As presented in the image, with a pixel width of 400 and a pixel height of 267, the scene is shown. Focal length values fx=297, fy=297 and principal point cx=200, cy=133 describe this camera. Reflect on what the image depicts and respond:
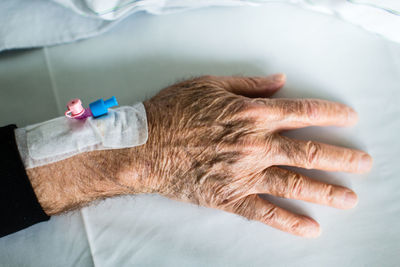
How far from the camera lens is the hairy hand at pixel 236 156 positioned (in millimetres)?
972

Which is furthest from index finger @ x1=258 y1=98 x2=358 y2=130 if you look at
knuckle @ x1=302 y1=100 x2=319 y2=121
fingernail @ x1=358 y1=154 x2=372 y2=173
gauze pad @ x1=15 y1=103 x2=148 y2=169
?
gauze pad @ x1=15 y1=103 x2=148 y2=169

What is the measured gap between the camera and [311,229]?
993mm

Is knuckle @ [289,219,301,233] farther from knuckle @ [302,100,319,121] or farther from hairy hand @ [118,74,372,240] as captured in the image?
knuckle @ [302,100,319,121]

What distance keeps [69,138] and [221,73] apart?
0.59 meters

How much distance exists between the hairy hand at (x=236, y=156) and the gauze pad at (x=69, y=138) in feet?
0.28

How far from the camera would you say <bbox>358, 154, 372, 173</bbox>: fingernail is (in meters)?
1.01

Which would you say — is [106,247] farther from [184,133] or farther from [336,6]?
[336,6]

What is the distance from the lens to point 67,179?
36.8 inches

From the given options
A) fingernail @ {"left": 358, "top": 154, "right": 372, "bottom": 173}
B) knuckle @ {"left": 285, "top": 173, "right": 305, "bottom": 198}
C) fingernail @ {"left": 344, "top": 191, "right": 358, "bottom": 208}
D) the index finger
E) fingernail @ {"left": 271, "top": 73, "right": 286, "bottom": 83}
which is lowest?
fingernail @ {"left": 344, "top": 191, "right": 358, "bottom": 208}

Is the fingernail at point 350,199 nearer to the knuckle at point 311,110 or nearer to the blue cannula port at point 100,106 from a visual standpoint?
the knuckle at point 311,110

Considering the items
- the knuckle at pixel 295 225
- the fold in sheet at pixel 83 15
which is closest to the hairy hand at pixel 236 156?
the knuckle at pixel 295 225

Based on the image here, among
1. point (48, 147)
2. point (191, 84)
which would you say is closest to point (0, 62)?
point (48, 147)

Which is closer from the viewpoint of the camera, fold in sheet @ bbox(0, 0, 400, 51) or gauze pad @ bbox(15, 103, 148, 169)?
gauze pad @ bbox(15, 103, 148, 169)

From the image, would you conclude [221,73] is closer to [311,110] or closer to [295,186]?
[311,110]
